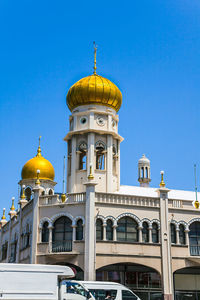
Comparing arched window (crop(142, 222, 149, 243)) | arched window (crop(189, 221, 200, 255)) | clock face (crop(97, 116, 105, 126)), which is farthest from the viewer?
clock face (crop(97, 116, 105, 126))

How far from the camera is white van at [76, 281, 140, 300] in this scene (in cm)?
2225

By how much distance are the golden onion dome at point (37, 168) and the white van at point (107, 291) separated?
83.7ft

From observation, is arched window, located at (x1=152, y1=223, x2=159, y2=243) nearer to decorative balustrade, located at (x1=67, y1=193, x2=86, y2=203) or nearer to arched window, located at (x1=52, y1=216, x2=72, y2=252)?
decorative balustrade, located at (x1=67, y1=193, x2=86, y2=203)

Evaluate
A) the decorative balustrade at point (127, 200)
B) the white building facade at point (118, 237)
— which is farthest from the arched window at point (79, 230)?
the decorative balustrade at point (127, 200)

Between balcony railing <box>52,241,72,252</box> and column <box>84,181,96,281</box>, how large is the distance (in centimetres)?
156

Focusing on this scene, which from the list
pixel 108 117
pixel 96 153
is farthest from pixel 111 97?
pixel 96 153

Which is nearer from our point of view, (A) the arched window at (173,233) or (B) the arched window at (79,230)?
(B) the arched window at (79,230)

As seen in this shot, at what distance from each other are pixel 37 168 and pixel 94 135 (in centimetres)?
1105

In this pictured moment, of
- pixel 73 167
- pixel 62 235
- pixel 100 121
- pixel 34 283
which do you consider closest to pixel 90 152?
pixel 73 167

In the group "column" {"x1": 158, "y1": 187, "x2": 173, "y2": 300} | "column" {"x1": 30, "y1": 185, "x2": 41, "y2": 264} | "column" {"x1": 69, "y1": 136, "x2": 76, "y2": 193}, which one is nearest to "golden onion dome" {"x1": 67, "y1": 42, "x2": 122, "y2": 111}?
"column" {"x1": 69, "y1": 136, "x2": 76, "y2": 193}

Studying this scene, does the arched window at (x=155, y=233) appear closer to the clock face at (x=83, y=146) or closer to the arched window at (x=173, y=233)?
the arched window at (x=173, y=233)

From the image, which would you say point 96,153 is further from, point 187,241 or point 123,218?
point 187,241

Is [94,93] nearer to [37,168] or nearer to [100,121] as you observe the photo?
[100,121]

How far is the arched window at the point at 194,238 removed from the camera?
113 feet
